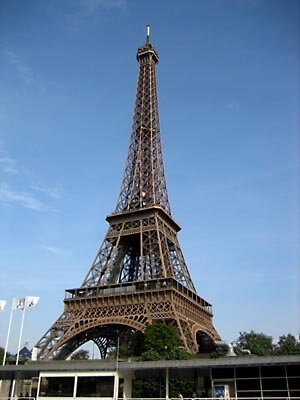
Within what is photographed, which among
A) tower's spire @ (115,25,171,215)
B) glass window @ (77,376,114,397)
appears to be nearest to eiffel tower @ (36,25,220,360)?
tower's spire @ (115,25,171,215)

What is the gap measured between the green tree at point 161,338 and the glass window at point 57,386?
54.3 feet

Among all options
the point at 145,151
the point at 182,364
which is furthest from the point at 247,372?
the point at 145,151

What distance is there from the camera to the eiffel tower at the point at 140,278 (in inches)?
1995

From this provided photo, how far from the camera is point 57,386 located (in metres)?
27.5

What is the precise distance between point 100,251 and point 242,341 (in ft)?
149

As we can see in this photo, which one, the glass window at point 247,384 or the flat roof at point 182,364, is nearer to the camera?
the flat roof at point 182,364

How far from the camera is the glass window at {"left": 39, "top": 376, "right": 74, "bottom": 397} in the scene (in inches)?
1065

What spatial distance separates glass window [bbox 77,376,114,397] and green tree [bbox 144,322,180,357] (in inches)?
654

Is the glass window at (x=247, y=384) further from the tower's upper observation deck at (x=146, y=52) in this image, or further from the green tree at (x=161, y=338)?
the tower's upper observation deck at (x=146, y=52)

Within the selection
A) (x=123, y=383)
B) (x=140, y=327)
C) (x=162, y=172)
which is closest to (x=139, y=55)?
(x=162, y=172)

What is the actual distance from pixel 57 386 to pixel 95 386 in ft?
9.79

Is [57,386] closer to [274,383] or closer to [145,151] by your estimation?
[274,383]

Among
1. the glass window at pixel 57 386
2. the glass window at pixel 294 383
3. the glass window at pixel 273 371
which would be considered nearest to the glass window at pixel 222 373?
the glass window at pixel 273 371

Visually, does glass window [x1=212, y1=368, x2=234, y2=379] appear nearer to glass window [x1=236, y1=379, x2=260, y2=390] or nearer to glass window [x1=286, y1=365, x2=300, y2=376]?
glass window [x1=236, y1=379, x2=260, y2=390]
